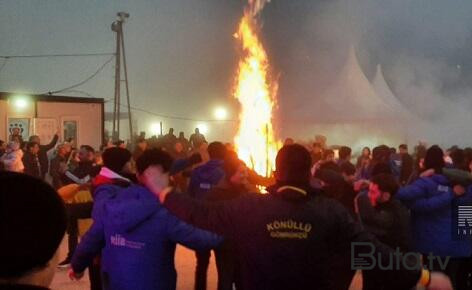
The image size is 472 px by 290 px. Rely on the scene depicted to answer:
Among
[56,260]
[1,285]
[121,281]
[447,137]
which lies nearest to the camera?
[1,285]

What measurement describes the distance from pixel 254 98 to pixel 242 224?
1754cm

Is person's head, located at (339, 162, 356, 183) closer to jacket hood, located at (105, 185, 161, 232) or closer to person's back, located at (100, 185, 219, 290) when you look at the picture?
person's back, located at (100, 185, 219, 290)

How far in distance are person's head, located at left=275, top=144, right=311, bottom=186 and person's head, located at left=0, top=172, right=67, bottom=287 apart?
6.80ft

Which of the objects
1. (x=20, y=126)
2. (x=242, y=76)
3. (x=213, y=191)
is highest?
(x=242, y=76)

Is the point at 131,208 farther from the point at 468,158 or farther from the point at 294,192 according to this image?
the point at 468,158

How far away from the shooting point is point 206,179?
6828 mm

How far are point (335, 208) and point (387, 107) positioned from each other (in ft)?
66.7

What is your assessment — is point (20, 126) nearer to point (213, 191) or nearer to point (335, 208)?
point (213, 191)

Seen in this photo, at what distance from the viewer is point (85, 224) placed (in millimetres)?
8359

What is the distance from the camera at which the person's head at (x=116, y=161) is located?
5.09 meters

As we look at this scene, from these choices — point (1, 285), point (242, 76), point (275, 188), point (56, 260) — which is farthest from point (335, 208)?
point (242, 76)

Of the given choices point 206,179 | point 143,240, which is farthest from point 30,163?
point 143,240

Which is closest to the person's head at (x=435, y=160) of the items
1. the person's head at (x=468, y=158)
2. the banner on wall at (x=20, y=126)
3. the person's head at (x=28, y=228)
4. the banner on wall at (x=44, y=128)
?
the person's head at (x=468, y=158)

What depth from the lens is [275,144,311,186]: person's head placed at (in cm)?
352
